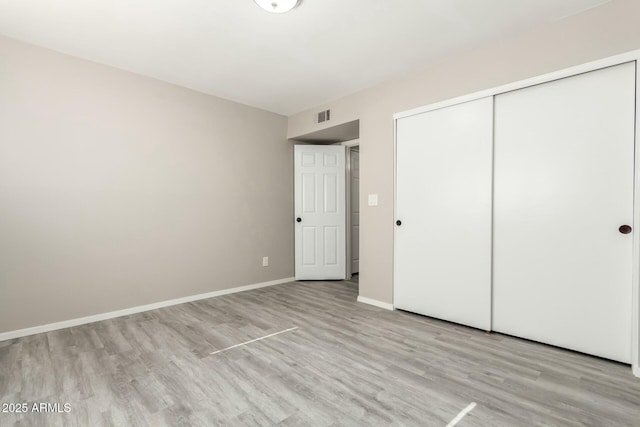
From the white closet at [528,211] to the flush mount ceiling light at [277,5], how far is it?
5.31 ft

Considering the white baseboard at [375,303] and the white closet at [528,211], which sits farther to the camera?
the white baseboard at [375,303]

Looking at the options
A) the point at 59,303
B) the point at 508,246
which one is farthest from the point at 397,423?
the point at 59,303

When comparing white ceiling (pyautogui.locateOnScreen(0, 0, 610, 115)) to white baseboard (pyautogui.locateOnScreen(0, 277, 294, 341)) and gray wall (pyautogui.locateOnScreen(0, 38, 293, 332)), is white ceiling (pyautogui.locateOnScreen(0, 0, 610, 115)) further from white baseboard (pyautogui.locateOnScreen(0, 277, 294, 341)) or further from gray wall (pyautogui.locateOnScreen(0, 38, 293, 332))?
white baseboard (pyautogui.locateOnScreen(0, 277, 294, 341))

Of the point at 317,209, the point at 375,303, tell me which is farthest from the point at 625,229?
the point at 317,209

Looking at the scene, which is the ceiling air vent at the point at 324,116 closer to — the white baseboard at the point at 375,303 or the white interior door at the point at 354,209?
the white interior door at the point at 354,209

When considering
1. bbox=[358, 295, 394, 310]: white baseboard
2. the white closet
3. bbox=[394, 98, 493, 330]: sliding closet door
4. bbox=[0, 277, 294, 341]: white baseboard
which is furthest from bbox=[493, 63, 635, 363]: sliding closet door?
bbox=[0, 277, 294, 341]: white baseboard

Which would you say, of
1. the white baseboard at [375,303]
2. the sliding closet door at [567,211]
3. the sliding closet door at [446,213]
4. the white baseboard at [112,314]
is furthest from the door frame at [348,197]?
the sliding closet door at [567,211]

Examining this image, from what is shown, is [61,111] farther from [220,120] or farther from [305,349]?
[305,349]

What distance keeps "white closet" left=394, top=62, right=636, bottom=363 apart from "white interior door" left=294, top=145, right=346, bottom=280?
1603 millimetres

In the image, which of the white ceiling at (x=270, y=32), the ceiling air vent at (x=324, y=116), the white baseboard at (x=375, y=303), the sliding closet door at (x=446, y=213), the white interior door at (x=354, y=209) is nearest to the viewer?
the white ceiling at (x=270, y=32)

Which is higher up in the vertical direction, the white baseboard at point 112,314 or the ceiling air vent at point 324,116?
the ceiling air vent at point 324,116

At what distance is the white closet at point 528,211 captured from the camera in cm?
207

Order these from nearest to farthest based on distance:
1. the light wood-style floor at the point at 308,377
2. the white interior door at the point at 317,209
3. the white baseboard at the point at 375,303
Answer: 1. the light wood-style floor at the point at 308,377
2. the white baseboard at the point at 375,303
3. the white interior door at the point at 317,209

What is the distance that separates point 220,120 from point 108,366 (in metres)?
2.91
